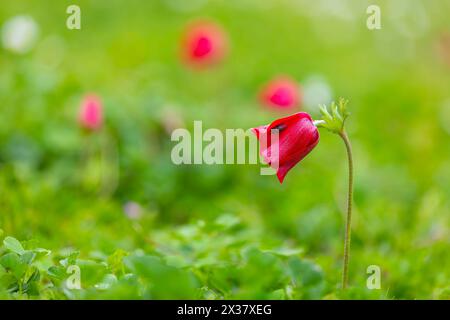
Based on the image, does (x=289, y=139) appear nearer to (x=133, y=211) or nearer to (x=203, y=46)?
(x=133, y=211)

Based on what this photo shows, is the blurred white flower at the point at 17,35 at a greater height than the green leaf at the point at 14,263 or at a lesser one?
greater

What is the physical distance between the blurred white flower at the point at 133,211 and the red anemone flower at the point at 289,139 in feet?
2.44

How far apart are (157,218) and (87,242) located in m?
0.48

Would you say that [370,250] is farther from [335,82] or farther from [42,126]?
[335,82]

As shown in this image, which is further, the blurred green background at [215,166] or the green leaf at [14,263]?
the blurred green background at [215,166]

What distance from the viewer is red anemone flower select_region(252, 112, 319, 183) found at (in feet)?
3.52

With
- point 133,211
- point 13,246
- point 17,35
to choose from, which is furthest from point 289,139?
point 17,35

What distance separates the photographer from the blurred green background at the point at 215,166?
3.91ft

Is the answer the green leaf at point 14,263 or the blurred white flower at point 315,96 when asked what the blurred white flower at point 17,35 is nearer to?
the blurred white flower at point 315,96

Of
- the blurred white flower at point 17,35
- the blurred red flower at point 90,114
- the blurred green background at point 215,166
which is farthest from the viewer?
the blurred white flower at point 17,35

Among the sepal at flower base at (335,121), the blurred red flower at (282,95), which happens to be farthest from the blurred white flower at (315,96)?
the sepal at flower base at (335,121)

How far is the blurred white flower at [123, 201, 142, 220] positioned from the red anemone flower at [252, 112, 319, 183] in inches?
29.2

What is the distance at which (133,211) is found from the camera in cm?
179

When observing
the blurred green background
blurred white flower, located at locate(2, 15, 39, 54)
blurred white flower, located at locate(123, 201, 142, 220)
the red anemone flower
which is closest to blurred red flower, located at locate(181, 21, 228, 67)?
the blurred green background
